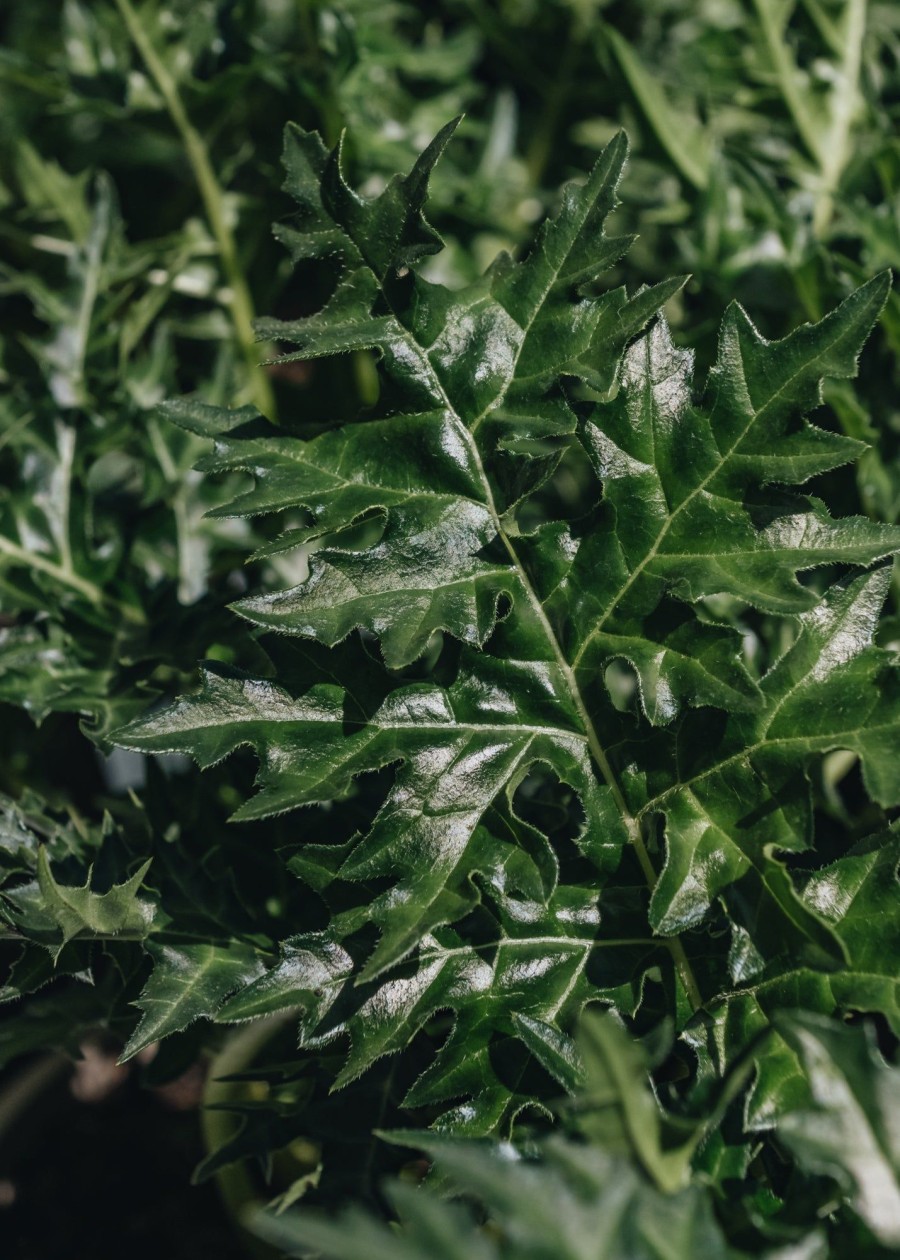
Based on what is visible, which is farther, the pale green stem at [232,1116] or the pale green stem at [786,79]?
the pale green stem at [786,79]

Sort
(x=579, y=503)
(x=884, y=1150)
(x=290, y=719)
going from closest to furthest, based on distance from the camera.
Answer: (x=884, y=1150), (x=290, y=719), (x=579, y=503)

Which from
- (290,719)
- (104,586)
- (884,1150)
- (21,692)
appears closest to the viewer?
(884,1150)

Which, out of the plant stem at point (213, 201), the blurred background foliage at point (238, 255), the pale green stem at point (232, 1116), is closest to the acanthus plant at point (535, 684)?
the blurred background foliage at point (238, 255)

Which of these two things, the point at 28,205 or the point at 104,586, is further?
the point at 28,205

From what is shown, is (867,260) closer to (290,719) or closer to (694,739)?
(694,739)

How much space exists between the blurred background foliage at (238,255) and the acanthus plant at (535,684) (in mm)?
150

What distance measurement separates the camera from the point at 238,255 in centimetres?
138

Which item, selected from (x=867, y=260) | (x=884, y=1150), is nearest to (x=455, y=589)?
(x=884, y=1150)

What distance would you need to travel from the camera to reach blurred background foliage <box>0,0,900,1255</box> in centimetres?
100

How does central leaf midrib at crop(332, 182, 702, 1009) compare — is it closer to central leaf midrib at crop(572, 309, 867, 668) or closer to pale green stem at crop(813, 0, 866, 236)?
central leaf midrib at crop(572, 309, 867, 668)

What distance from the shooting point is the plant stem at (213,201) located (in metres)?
1.29

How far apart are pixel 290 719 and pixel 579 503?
1.91 feet

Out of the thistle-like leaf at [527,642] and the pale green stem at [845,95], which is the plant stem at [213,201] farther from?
the pale green stem at [845,95]

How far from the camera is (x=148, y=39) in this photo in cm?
129
